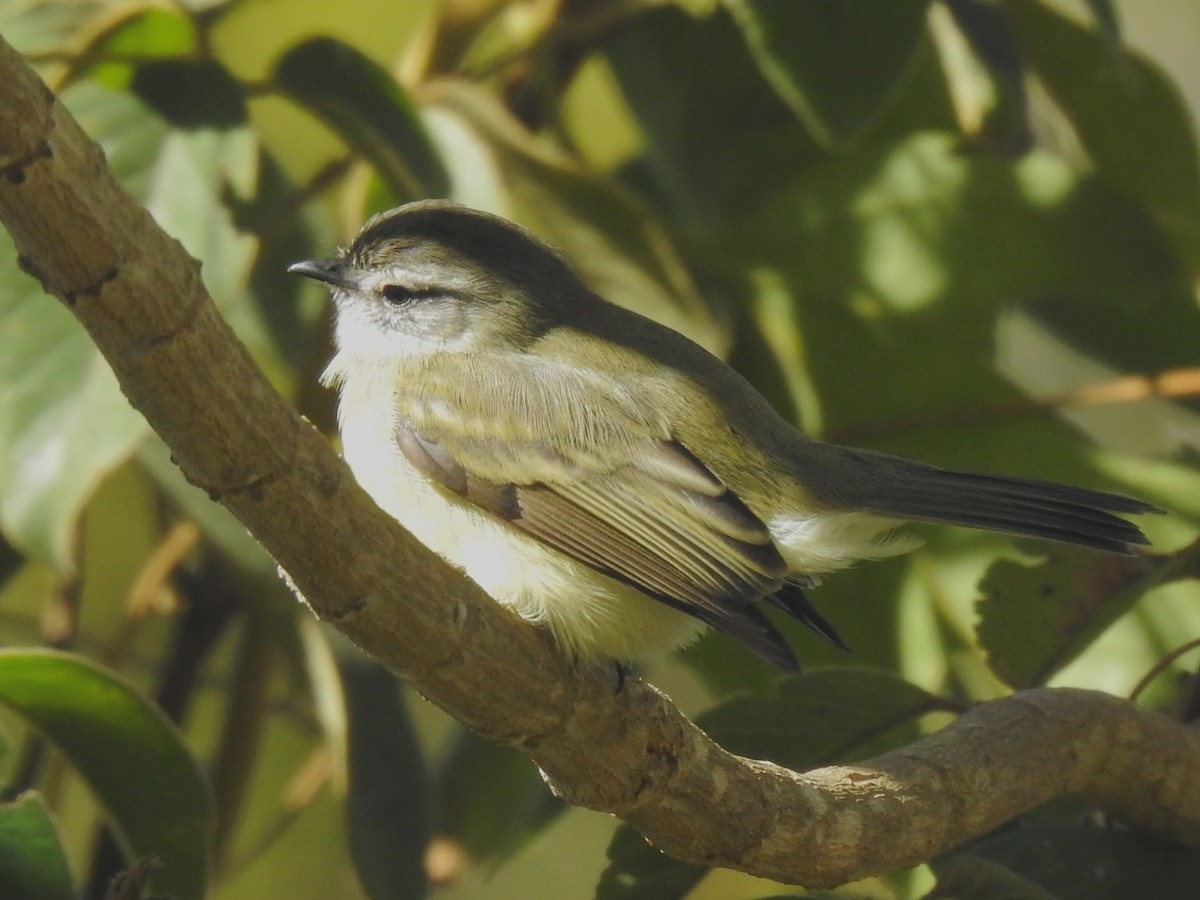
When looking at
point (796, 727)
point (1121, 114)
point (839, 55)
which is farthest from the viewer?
→ point (1121, 114)

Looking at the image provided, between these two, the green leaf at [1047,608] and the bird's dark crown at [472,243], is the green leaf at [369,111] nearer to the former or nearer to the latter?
the bird's dark crown at [472,243]

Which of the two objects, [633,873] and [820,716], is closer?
[633,873]

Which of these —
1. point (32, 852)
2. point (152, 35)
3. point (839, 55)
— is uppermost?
point (152, 35)

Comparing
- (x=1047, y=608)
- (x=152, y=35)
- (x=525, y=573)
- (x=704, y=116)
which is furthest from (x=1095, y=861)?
(x=152, y=35)

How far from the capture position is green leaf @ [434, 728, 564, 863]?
3.12m

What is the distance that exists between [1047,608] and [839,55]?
45.0 inches

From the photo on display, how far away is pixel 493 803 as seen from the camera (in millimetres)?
3127

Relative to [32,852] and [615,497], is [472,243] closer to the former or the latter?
[615,497]

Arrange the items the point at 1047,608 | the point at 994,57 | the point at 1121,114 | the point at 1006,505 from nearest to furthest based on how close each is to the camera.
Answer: the point at 1006,505, the point at 1047,608, the point at 994,57, the point at 1121,114

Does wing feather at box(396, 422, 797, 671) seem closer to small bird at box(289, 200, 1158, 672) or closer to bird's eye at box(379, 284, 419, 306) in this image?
small bird at box(289, 200, 1158, 672)

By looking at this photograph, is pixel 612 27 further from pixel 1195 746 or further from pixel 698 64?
pixel 1195 746

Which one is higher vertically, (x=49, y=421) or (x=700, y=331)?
(x=49, y=421)

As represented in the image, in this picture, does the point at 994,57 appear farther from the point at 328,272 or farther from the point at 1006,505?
the point at 328,272

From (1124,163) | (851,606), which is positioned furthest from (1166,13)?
(851,606)
